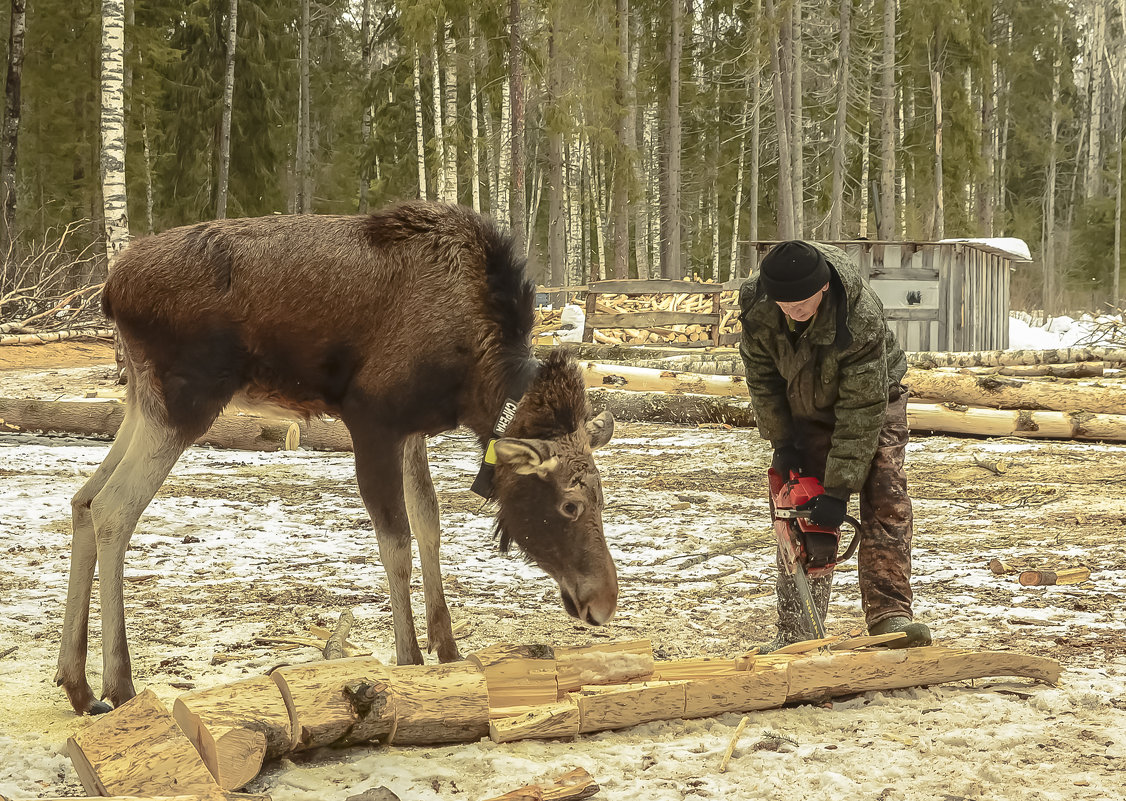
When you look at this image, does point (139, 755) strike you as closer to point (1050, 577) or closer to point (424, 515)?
point (424, 515)

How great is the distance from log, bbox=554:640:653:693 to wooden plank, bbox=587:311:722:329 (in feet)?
58.6

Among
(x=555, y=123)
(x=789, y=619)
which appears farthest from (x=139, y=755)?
(x=555, y=123)

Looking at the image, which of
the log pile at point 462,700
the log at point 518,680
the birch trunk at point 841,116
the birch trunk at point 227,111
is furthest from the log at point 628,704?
the birch trunk at point 227,111

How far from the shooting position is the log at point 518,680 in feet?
12.2

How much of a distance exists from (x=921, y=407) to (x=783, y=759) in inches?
348

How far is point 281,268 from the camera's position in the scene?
454cm

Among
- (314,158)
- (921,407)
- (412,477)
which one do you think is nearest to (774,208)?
(314,158)

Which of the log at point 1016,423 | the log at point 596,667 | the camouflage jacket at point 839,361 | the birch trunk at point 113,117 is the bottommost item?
the log at point 596,667

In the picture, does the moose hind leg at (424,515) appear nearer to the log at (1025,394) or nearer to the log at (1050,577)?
the log at (1050,577)

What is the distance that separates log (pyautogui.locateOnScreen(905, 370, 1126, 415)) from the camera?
11523 millimetres

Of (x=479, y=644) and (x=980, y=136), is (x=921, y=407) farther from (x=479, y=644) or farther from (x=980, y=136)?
(x=980, y=136)

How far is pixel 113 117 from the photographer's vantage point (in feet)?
45.7

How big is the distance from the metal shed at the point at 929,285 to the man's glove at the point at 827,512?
52.0 ft

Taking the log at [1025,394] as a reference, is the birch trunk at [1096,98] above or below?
above
